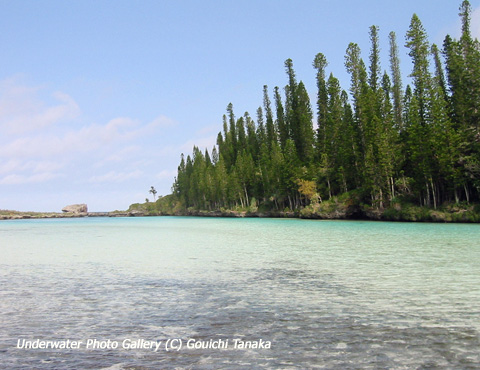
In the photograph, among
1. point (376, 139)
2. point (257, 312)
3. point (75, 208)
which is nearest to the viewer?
point (257, 312)

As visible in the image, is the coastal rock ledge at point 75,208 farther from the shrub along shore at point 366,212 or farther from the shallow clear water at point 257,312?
the shallow clear water at point 257,312

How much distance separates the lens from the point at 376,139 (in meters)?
48.6

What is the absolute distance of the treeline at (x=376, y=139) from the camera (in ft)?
132

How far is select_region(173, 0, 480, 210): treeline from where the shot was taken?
40.3 meters

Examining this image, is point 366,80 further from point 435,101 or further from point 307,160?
point 435,101

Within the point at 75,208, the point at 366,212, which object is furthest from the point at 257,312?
the point at 75,208

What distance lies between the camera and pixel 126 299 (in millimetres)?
8656

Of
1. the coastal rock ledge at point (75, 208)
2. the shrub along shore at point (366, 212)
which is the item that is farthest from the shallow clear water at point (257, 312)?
the coastal rock ledge at point (75, 208)

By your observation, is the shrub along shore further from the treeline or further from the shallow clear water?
the shallow clear water

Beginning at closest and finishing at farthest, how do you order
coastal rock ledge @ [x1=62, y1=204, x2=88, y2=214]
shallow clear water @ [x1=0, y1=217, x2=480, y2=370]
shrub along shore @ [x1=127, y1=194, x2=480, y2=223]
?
shallow clear water @ [x1=0, y1=217, x2=480, y2=370], shrub along shore @ [x1=127, y1=194, x2=480, y2=223], coastal rock ledge @ [x1=62, y1=204, x2=88, y2=214]

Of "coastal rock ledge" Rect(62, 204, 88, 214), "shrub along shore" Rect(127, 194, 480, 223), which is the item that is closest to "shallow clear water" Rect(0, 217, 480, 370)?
"shrub along shore" Rect(127, 194, 480, 223)

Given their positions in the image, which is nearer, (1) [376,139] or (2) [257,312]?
(2) [257,312]

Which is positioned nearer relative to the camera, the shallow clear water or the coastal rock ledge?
the shallow clear water

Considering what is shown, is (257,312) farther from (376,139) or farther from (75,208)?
(75,208)
